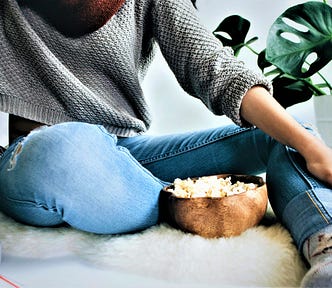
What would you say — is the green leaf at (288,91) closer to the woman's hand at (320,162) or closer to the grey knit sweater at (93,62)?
the grey knit sweater at (93,62)

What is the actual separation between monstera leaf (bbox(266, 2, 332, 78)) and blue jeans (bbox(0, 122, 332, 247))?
0.61m

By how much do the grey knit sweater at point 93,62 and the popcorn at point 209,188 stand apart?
0.17m

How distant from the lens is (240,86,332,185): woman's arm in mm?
801

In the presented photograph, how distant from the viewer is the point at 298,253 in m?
0.73

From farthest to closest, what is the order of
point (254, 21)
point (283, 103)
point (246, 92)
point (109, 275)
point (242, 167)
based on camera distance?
point (254, 21), point (283, 103), point (242, 167), point (246, 92), point (109, 275)

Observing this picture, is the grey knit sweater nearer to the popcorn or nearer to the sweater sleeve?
the sweater sleeve

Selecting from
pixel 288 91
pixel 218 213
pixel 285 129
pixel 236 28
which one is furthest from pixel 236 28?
pixel 218 213

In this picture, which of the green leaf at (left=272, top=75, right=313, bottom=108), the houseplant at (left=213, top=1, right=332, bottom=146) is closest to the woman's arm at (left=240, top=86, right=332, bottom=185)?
the houseplant at (left=213, top=1, right=332, bottom=146)

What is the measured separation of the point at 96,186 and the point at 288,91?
1110 mm

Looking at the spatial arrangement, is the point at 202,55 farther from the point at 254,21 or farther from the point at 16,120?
the point at 254,21

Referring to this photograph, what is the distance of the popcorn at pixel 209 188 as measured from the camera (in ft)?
2.66

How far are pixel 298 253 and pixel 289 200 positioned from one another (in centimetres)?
10

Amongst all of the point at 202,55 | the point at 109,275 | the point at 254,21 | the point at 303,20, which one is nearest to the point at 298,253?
the point at 109,275

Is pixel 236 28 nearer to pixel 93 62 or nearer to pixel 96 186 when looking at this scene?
pixel 93 62
